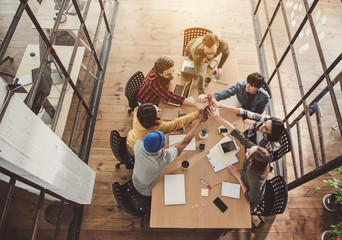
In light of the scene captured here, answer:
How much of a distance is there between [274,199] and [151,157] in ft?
5.04

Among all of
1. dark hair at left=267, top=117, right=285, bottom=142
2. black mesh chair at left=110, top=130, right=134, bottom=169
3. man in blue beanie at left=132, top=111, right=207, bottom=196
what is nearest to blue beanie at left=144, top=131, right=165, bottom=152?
man in blue beanie at left=132, top=111, right=207, bottom=196

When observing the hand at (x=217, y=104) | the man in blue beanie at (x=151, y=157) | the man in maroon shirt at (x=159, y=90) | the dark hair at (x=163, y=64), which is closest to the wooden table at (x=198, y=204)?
the man in blue beanie at (x=151, y=157)

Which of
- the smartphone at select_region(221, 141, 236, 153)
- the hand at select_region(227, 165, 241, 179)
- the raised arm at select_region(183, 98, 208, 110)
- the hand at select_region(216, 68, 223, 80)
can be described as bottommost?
the hand at select_region(227, 165, 241, 179)

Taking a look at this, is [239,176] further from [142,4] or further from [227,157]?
[142,4]

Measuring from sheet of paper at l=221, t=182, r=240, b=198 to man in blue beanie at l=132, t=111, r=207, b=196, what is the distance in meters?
0.59

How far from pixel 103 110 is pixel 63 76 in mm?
1103

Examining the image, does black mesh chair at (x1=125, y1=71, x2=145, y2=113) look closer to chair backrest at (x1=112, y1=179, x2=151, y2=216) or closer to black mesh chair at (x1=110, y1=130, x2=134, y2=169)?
black mesh chair at (x1=110, y1=130, x2=134, y2=169)

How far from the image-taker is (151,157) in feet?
6.96

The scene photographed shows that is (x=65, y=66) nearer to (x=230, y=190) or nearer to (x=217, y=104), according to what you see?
(x=217, y=104)

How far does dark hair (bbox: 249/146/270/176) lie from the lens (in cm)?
213

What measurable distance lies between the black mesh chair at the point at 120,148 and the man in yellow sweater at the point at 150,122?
13 cm

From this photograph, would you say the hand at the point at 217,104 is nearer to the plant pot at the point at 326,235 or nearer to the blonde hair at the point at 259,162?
the blonde hair at the point at 259,162

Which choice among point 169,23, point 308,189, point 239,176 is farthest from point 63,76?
point 308,189

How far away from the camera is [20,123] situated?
158cm
